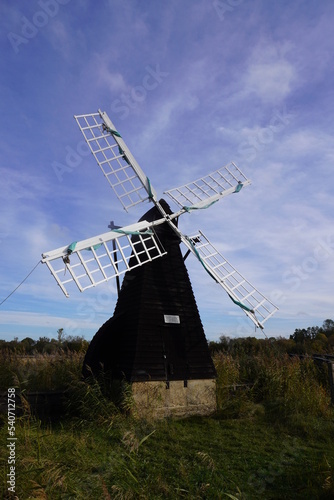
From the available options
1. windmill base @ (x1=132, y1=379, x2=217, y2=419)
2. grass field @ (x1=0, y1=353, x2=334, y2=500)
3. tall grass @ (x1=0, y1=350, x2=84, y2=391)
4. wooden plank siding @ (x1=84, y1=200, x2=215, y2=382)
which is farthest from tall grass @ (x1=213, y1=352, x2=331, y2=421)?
tall grass @ (x1=0, y1=350, x2=84, y2=391)

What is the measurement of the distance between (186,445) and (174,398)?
8.00 ft

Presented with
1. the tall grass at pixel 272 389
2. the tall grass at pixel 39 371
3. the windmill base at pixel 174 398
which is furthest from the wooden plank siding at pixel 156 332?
the tall grass at pixel 39 371

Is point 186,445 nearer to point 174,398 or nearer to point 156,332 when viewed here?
point 174,398

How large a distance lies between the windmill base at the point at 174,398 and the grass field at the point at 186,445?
0.32 meters

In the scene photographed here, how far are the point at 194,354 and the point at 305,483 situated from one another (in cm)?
497

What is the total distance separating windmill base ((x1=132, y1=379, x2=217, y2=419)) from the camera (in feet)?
29.5

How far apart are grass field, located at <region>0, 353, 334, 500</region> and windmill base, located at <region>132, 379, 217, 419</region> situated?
12.6 inches

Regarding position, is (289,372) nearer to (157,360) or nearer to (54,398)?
(157,360)

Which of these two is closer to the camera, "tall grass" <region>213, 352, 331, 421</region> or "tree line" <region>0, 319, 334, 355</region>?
"tall grass" <region>213, 352, 331, 421</region>

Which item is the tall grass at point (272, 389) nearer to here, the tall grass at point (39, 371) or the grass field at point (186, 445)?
the grass field at point (186, 445)

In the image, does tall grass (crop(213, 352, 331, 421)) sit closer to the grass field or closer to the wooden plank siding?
the grass field

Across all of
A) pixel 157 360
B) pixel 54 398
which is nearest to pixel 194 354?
pixel 157 360

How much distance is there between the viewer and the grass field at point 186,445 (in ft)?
16.0

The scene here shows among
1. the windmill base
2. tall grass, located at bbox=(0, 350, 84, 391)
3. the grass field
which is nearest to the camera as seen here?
the grass field
